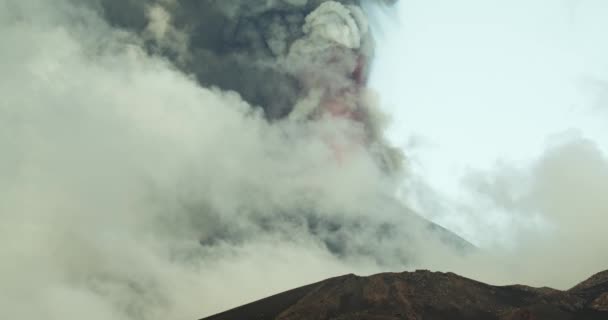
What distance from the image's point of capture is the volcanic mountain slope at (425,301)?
62250 millimetres

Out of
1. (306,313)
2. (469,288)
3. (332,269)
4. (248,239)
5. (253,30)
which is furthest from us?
(248,239)

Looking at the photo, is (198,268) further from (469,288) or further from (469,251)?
(469,288)

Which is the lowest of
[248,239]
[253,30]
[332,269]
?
[332,269]

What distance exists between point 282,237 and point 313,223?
11.3 m

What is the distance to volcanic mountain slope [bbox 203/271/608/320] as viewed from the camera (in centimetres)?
6225

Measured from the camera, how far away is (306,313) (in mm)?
64375

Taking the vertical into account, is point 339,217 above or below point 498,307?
above

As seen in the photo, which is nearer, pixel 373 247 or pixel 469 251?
pixel 373 247

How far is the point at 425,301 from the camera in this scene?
218ft

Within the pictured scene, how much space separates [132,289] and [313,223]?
65.6m

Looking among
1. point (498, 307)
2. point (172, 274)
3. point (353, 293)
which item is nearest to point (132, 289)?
point (172, 274)

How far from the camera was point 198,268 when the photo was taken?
16688 centimetres

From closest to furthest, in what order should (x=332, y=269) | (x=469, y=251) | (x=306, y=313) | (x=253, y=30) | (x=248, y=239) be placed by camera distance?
(x=306, y=313) < (x=253, y=30) < (x=332, y=269) < (x=248, y=239) < (x=469, y=251)

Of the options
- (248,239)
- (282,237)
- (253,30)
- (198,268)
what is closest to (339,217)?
(282,237)
